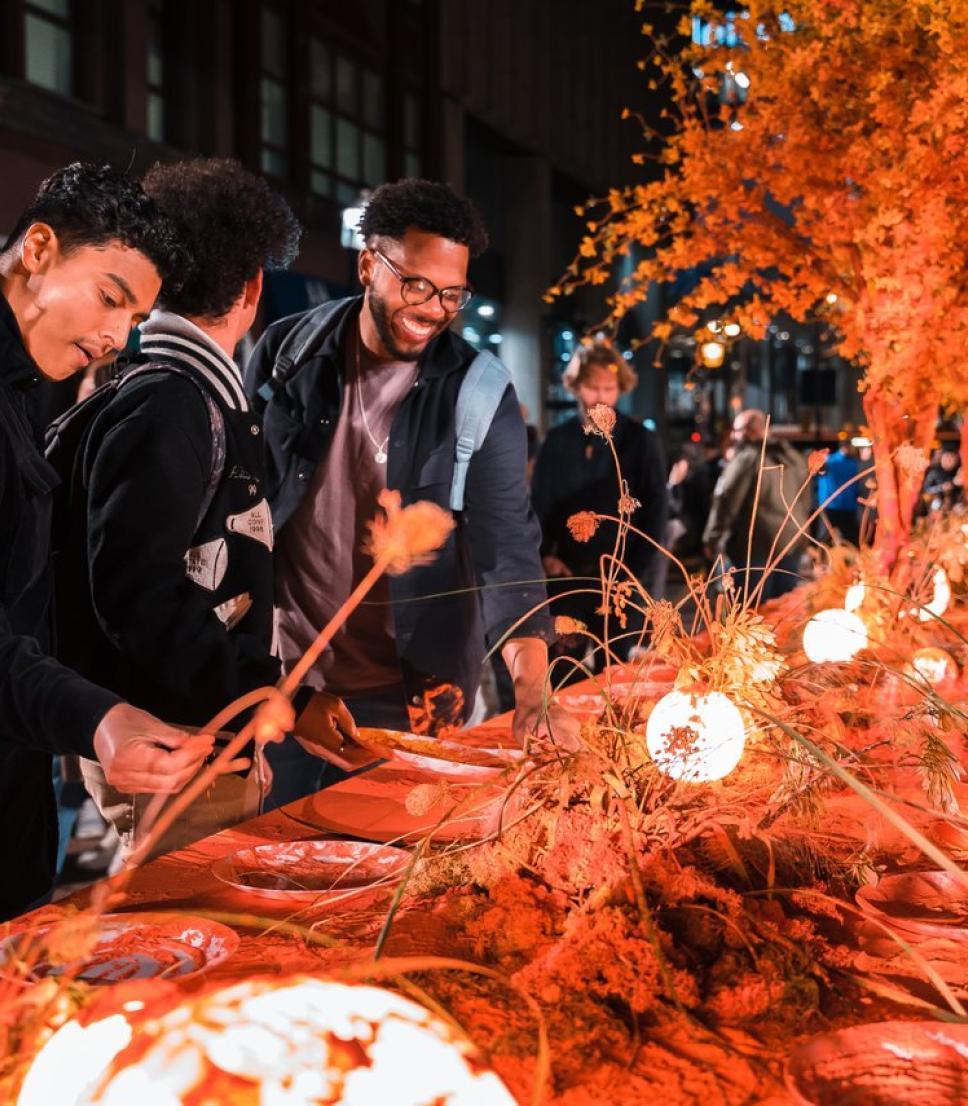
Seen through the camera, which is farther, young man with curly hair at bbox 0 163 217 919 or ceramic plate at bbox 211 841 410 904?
young man with curly hair at bbox 0 163 217 919

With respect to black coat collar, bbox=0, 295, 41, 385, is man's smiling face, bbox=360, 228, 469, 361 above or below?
above

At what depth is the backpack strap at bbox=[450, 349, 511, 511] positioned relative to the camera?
2.62 m

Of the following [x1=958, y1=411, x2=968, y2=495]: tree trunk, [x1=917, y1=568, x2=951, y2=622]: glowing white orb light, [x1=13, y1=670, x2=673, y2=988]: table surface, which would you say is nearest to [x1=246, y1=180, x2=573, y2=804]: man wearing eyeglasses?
[x1=13, y1=670, x2=673, y2=988]: table surface

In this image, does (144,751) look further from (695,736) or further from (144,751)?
(695,736)

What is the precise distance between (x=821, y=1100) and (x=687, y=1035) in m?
0.15

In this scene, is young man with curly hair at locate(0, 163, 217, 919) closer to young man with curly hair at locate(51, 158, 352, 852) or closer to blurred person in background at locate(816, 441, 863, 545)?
young man with curly hair at locate(51, 158, 352, 852)

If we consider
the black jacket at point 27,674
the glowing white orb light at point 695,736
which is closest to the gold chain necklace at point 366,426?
the black jacket at point 27,674

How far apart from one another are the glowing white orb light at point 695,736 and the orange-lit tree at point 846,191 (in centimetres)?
168

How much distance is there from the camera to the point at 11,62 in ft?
30.8

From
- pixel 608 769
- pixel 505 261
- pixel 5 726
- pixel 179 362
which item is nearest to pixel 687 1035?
pixel 608 769

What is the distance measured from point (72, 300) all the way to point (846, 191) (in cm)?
246

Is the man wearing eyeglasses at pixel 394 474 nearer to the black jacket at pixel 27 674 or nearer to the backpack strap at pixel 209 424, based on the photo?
the backpack strap at pixel 209 424

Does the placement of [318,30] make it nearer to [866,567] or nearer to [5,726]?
[866,567]

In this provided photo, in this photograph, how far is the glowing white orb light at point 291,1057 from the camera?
747 mm
